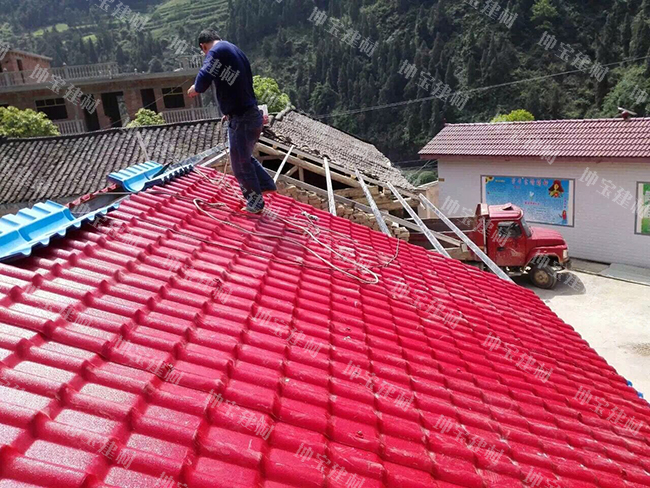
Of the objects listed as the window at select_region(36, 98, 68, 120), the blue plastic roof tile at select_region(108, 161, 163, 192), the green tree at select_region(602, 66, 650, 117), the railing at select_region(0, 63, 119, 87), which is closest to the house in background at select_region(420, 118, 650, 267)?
the blue plastic roof tile at select_region(108, 161, 163, 192)

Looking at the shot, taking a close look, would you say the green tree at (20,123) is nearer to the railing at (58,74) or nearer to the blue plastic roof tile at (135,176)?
the railing at (58,74)

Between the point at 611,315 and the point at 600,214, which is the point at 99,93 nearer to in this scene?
the point at 600,214

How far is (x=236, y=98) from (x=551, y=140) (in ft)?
55.9

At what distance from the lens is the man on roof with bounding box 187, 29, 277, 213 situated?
184 inches

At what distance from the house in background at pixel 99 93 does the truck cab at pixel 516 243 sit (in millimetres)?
18497

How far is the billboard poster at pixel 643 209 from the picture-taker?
660 inches

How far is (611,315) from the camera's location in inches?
537

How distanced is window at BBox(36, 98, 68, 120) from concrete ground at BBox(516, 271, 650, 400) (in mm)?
26555

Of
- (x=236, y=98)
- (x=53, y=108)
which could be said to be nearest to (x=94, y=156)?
(x=236, y=98)

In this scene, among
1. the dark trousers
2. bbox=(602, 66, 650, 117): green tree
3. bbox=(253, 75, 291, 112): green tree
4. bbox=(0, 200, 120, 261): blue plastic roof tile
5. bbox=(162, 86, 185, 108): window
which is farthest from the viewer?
bbox=(602, 66, 650, 117): green tree

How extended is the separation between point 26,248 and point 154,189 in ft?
7.18

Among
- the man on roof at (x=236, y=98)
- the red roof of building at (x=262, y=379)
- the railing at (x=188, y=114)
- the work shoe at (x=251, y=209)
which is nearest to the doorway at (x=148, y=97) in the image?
the railing at (x=188, y=114)

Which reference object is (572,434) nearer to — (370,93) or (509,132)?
(509,132)

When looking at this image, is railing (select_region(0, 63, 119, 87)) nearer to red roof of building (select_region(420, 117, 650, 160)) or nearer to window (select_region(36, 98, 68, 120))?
window (select_region(36, 98, 68, 120))
